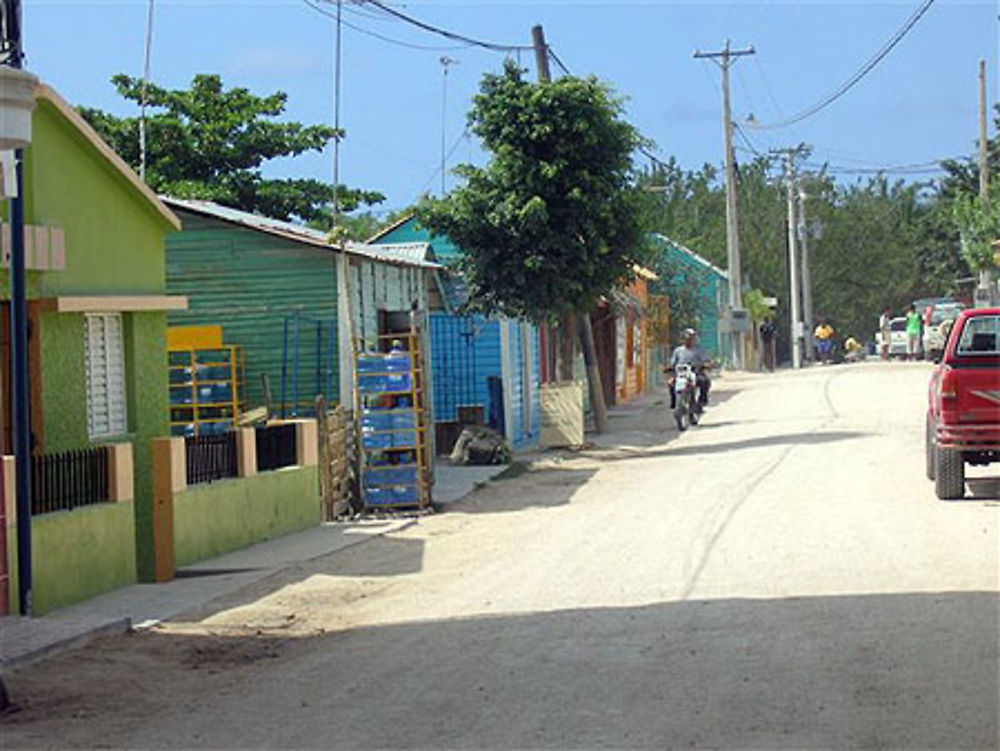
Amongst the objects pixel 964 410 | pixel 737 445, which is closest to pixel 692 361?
pixel 737 445

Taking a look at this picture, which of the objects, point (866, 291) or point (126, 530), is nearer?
point (126, 530)

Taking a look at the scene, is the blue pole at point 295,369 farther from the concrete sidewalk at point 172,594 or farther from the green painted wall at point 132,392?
the green painted wall at point 132,392

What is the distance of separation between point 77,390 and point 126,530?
1346mm

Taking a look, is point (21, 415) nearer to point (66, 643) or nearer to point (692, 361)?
point (66, 643)

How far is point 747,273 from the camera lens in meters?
86.1

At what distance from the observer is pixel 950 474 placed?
16031mm

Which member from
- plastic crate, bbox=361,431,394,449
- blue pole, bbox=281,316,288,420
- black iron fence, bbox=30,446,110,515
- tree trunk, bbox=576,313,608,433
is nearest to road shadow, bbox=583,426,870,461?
tree trunk, bbox=576,313,608,433

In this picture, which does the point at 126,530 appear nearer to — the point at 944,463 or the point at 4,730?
the point at 4,730

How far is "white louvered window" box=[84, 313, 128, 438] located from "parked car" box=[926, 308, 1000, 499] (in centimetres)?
812

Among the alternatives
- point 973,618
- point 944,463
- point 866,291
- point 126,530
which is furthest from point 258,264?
point 866,291

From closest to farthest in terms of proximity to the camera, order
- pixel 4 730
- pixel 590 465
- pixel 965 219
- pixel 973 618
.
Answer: pixel 4 730, pixel 973 618, pixel 590 465, pixel 965 219

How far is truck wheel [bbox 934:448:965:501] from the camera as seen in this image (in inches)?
626

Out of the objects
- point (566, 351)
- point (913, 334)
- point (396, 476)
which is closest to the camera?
point (396, 476)

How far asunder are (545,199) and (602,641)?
16684 mm
